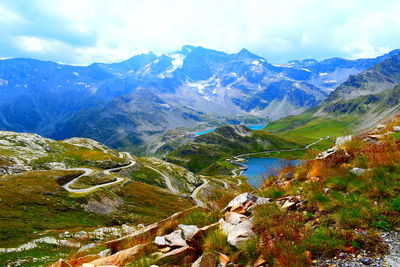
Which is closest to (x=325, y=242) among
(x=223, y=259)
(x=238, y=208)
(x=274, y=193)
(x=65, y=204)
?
(x=223, y=259)

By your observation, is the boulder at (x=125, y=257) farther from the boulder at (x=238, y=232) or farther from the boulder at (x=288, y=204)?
the boulder at (x=288, y=204)

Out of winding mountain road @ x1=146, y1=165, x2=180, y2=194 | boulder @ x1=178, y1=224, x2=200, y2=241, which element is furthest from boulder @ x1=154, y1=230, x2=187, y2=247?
winding mountain road @ x1=146, y1=165, x2=180, y2=194

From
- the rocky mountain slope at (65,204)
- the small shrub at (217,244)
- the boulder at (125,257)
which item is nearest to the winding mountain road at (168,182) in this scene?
the rocky mountain slope at (65,204)

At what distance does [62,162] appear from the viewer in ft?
373

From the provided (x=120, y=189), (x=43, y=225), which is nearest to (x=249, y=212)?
(x=43, y=225)

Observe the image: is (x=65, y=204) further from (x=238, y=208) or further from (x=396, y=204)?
(x=396, y=204)

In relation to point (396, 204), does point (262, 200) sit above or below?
below

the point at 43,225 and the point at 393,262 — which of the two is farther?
the point at 43,225

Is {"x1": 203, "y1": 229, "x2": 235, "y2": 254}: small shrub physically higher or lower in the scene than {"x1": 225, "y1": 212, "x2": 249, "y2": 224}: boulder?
higher

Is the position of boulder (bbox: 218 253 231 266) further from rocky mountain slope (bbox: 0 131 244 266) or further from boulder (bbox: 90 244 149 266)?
rocky mountain slope (bbox: 0 131 244 266)

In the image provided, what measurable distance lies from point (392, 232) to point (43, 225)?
158ft

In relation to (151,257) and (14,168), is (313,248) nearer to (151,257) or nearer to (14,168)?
(151,257)

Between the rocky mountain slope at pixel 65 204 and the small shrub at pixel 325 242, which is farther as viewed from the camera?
the rocky mountain slope at pixel 65 204

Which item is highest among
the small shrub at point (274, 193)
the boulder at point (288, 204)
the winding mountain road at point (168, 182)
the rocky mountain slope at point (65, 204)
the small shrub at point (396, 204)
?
the small shrub at point (396, 204)
